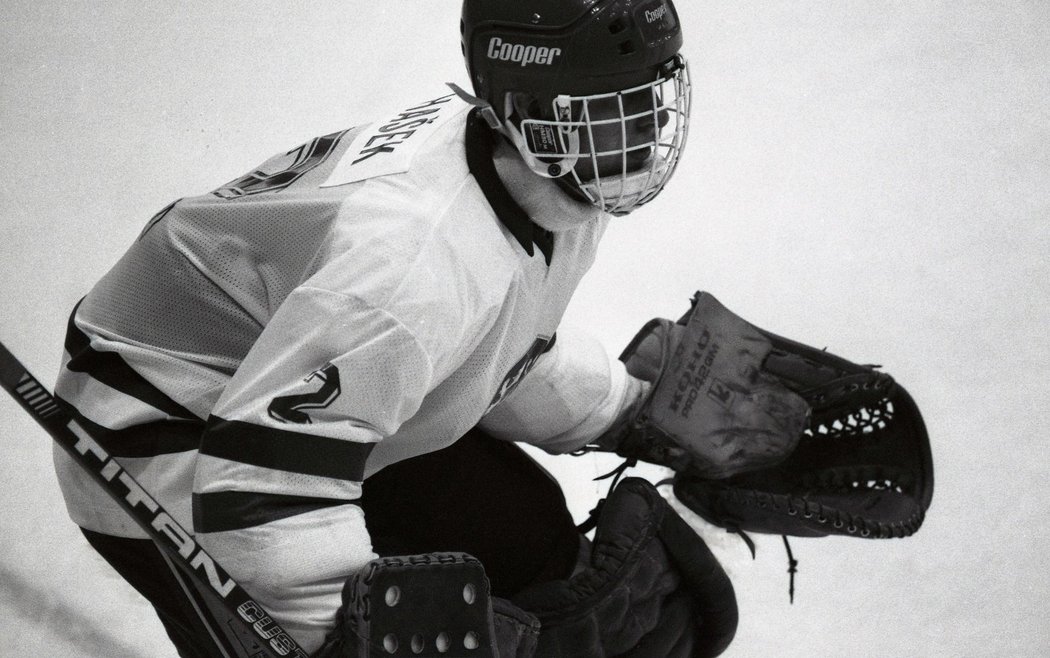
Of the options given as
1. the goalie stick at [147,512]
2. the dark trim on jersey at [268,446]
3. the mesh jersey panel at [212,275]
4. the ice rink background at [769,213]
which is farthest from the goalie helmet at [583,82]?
the ice rink background at [769,213]

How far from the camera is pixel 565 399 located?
1401mm

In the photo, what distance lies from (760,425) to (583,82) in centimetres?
67

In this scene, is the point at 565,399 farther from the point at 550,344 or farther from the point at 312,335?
the point at 312,335

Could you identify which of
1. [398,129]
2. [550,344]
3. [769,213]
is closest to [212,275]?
[398,129]

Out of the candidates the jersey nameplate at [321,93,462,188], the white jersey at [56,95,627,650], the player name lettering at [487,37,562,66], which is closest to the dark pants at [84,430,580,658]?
the white jersey at [56,95,627,650]

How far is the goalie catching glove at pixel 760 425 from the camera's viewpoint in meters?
1.47

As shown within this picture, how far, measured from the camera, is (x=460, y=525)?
127 cm

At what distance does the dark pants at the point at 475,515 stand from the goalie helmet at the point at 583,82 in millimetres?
A: 413

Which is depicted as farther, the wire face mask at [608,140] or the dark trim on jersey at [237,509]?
the wire face mask at [608,140]

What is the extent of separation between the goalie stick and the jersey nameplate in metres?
0.31

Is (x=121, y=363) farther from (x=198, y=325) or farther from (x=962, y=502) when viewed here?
(x=962, y=502)

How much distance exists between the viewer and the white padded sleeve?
4.53 feet

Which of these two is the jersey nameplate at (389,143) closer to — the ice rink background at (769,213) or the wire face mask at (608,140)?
the wire face mask at (608,140)

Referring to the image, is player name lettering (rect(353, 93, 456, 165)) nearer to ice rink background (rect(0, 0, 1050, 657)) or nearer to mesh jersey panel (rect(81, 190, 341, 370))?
mesh jersey panel (rect(81, 190, 341, 370))
